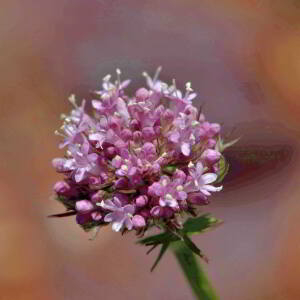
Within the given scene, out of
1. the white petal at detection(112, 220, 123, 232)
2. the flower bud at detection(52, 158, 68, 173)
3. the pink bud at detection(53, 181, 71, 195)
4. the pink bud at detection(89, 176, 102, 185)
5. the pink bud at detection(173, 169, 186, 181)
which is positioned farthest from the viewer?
the flower bud at detection(52, 158, 68, 173)

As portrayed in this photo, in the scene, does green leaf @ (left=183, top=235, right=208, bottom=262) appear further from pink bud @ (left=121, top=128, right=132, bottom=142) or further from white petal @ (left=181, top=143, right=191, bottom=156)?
pink bud @ (left=121, top=128, right=132, bottom=142)

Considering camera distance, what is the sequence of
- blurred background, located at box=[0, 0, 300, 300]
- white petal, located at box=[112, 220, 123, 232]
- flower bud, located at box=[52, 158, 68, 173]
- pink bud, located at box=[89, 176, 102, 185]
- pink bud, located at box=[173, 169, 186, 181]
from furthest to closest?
blurred background, located at box=[0, 0, 300, 300]
flower bud, located at box=[52, 158, 68, 173]
pink bud, located at box=[89, 176, 102, 185]
pink bud, located at box=[173, 169, 186, 181]
white petal, located at box=[112, 220, 123, 232]

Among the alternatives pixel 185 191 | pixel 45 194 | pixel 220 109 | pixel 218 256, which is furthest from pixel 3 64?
pixel 185 191

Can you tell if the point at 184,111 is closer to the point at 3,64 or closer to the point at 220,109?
the point at 220,109

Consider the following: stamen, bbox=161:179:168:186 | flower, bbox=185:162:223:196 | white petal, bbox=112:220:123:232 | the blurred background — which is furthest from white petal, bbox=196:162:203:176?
the blurred background

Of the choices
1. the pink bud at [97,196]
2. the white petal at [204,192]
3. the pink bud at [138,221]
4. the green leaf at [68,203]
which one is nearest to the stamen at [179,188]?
the white petal at [204,192]

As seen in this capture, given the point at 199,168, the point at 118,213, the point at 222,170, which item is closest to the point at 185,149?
the point at 199,168
